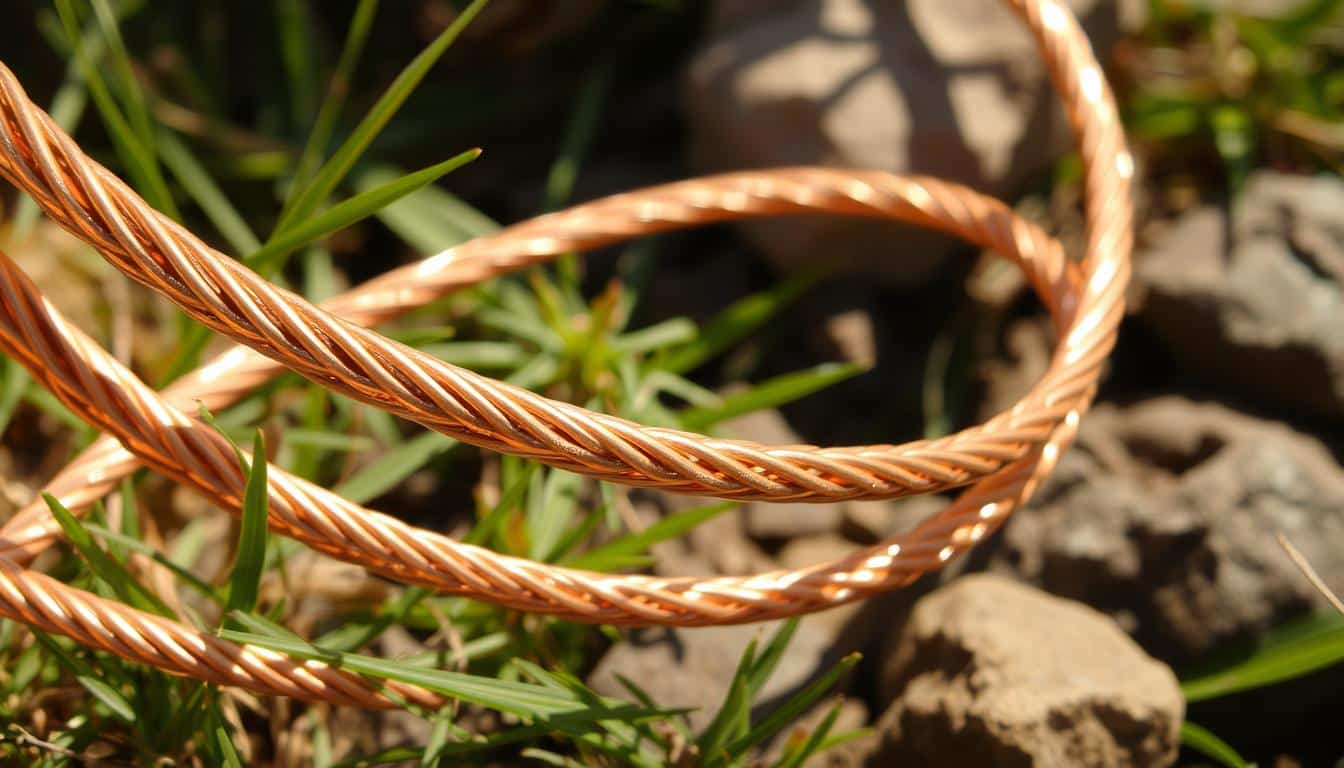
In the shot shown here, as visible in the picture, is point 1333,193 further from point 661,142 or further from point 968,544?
point 661,142

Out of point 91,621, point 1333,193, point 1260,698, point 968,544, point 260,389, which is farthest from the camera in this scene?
Result: point 1333,193

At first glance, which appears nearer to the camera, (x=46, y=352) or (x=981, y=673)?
(x=46, y=352)

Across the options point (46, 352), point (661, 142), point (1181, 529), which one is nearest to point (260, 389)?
point (46, 352)

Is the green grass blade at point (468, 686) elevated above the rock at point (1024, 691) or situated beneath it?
elevated above

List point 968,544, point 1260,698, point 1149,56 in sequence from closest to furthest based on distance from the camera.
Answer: point 968,544, point 1260,698, point 1149,56

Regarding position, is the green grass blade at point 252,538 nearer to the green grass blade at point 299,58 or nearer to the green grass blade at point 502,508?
the green grass blade at point 502,508

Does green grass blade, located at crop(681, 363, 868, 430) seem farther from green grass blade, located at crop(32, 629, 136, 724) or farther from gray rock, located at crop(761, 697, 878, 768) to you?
green grass blade, located at crop(32, 629, 136, 724)

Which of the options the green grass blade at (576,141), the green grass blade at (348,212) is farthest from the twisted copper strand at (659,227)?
the green grass blade at (576,141)
